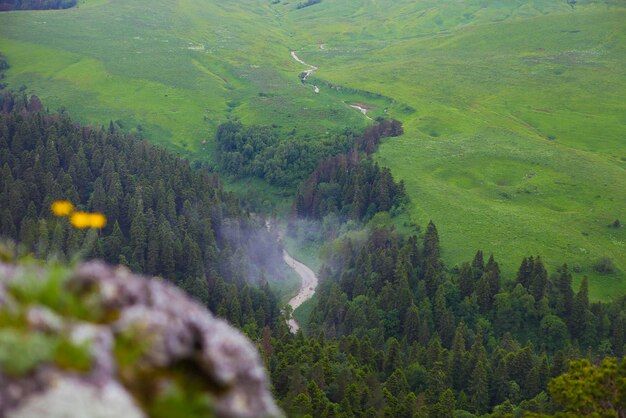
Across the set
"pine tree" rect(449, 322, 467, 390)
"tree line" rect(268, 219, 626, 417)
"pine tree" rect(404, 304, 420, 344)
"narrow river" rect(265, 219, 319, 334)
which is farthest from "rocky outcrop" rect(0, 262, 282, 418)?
"narrow river" rect(265, 219, 319, 334)

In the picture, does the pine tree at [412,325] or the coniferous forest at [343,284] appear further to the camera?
the pine tree at [412,325]

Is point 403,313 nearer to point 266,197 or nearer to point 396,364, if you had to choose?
point 396,364

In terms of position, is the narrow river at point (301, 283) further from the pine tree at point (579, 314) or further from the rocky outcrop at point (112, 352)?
the rocky outcrop at point (112, 352)

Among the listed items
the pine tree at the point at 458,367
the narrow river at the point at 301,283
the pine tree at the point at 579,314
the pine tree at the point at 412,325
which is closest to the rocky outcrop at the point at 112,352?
the pine tree at the point at 458,367

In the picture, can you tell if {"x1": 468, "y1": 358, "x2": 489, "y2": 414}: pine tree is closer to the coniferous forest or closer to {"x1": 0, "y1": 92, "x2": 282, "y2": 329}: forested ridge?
the coniferous forest

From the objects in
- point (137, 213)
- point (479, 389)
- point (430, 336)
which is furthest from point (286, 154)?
point (479, 389)

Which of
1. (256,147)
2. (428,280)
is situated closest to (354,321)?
(428,280)


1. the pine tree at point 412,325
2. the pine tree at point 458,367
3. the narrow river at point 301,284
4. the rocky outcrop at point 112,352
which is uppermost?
the rocky outcrop at point 112,352
